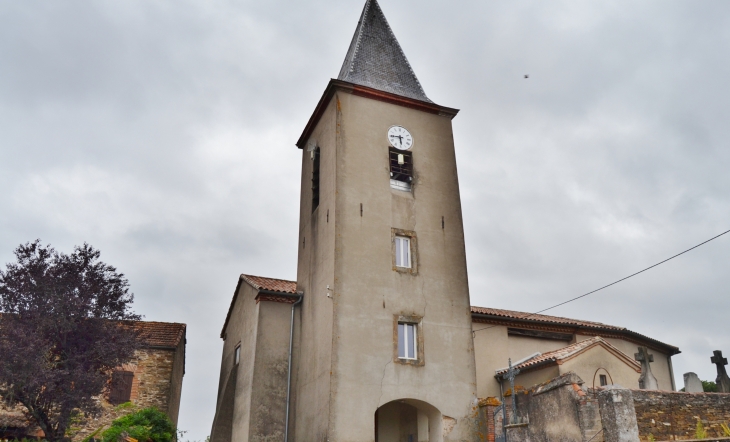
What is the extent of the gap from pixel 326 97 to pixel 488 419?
12618 mm

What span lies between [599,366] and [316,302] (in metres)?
9.68

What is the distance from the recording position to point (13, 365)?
570 inches

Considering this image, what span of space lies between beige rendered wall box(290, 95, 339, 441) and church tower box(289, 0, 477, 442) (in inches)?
2.2

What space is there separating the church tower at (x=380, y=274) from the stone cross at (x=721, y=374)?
768 centimetres

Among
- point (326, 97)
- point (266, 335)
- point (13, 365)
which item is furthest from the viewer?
point (326, 97)

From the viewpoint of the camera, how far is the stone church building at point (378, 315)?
18.0 m

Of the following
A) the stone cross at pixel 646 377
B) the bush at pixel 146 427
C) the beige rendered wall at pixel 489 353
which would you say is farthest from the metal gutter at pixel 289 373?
the stone cross at pixel 646 377

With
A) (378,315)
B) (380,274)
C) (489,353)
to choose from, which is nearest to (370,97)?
(380,274)

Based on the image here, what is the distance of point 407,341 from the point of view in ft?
61.5

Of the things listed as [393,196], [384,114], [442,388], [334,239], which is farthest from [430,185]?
[442,388]

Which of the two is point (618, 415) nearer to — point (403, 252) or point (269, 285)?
point (403, 252)

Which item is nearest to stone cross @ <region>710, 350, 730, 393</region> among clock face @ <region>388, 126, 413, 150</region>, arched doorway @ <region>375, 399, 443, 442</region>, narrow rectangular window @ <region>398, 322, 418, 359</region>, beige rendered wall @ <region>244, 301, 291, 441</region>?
arched doorway @ <region>375, 399, 443, 442</region>

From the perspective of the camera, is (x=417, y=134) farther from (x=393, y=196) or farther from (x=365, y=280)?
(x=365, y=280)

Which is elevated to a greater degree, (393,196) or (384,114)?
(384,114)
